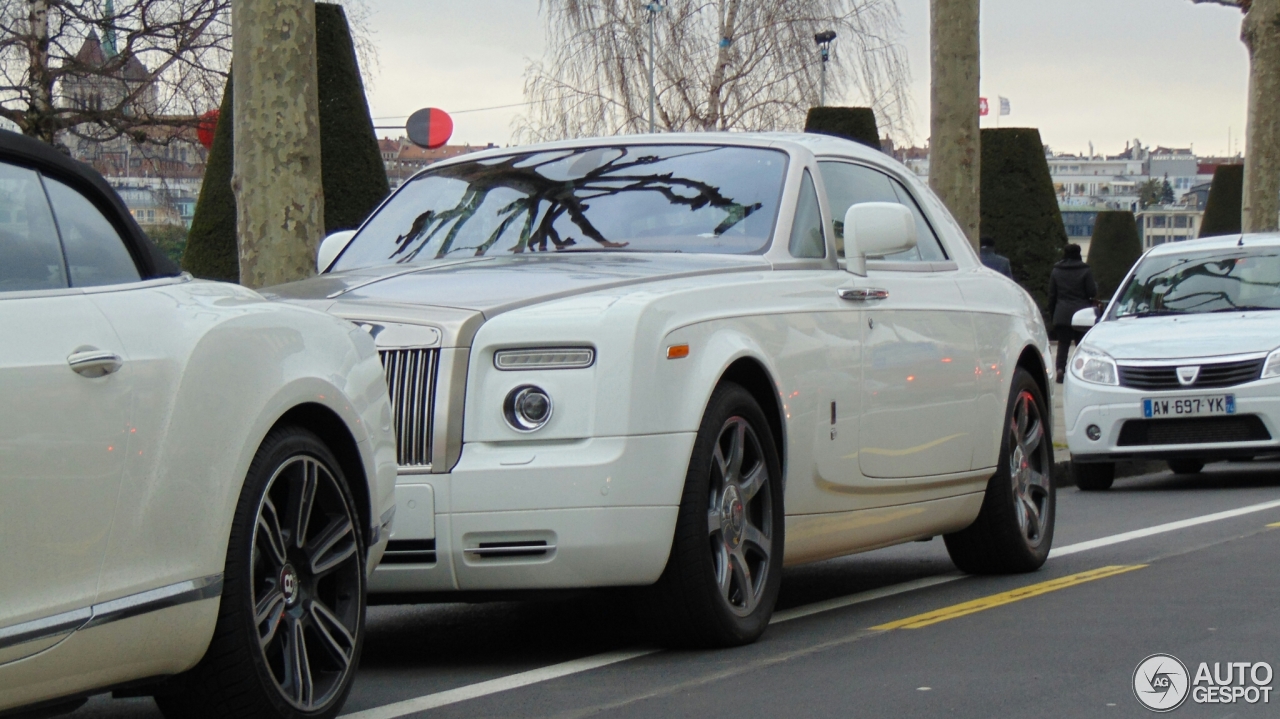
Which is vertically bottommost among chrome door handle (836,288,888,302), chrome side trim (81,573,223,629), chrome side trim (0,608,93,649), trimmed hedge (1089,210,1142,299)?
trimmed hedge (1089,210,1142,299)

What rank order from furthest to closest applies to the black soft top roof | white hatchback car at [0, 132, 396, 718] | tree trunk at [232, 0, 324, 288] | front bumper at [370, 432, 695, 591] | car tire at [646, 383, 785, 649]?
1. tree trunk at [232, 0, 324, 288]
2. car tire at [646, 383, 785, 649]
3. front bumper at [370, 432, 695, 591]
4. the black soft top roof
5. white hatchback car at [0, 132, 396, 718]

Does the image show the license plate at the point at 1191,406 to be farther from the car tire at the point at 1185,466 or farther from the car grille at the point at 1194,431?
the car tire at the point at 1185,466

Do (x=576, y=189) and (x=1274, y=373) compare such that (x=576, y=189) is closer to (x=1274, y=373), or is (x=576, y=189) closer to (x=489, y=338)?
(x=489, y=338)

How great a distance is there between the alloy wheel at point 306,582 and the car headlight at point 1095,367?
9374mm

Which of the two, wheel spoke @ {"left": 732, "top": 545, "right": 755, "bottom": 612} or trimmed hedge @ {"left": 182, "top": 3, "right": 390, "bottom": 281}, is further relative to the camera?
trimmed hedge @ {"left": 182, "top": 3, "right": 390, "bottom": 281}

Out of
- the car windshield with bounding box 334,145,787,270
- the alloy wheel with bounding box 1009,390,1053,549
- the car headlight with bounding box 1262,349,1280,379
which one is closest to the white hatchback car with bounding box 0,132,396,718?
the car windshield with bounding box 334,145,787,270

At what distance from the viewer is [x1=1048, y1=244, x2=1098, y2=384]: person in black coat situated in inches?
987

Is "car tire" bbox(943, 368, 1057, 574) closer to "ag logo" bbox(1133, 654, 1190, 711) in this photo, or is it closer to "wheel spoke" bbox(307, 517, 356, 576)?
"ag logo" bbox(1133, 654, 1190, 711)

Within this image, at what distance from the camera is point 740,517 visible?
6227 mm

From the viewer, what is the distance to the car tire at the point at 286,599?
14.4 feet

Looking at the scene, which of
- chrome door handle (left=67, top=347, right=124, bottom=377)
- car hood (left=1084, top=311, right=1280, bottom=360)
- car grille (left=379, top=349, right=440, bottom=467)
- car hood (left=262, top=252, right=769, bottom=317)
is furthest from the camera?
car hood (left=1084, top=311, right=1280, bottom=360)

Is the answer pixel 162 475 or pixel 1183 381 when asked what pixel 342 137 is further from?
pixel 162 475
